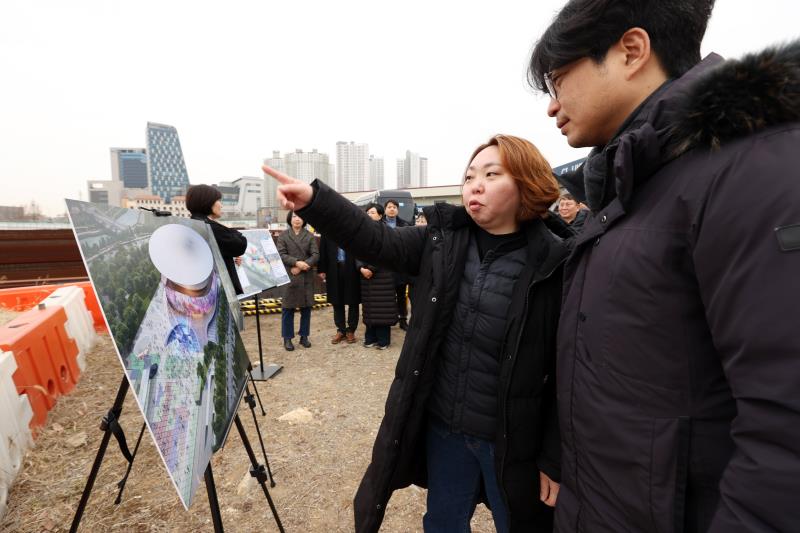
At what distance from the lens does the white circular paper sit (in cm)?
159

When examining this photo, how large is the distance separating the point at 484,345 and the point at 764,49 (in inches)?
45.6

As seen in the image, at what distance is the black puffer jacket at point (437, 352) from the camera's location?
1.41 metres

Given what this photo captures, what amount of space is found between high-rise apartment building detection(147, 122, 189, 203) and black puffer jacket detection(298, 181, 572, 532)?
107 m

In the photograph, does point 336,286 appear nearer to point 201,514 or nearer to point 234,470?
point 234,470

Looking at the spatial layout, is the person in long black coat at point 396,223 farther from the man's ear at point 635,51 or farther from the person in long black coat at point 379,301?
the man's ear at point 635,51

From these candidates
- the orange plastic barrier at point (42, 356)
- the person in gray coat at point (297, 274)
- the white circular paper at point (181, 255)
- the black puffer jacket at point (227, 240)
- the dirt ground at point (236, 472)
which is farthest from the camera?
the person in gray coat at point (297, 274)

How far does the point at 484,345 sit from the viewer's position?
5.01ft

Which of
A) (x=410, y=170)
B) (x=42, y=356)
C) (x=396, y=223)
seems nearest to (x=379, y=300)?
(x=396, y=223)

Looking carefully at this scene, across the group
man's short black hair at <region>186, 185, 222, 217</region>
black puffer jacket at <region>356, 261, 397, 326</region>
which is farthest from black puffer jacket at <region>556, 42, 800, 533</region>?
black puffer jacket at <region>356, 261, 397, 326</region>

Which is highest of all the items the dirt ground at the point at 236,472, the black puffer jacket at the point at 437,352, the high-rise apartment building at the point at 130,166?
the high-rise apartment building at the point at 130,166

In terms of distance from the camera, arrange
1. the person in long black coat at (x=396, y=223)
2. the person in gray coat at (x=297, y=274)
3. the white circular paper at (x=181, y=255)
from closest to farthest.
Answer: the white circular paper at (x=181, y=255), the person in gray coat at (x=297, y=274), the person in long black coat at (x=396, y=223)

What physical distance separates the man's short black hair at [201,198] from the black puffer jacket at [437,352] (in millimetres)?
2326

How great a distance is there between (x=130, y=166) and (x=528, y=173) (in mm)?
132955

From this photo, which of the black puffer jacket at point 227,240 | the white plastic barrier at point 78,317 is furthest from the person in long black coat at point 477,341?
the white plastic barrier at point 78,317
